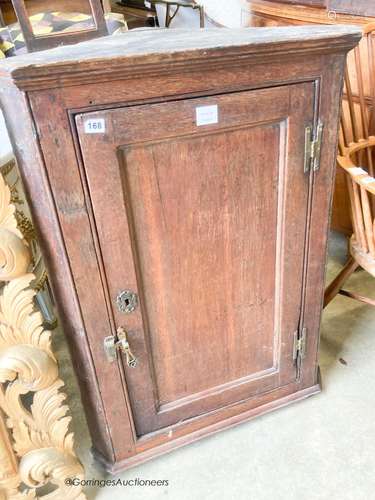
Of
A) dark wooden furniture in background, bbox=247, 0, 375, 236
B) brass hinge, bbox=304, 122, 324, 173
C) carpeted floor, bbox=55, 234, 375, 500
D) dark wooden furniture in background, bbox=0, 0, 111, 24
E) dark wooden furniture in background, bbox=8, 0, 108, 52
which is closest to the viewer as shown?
brass hinge, bbox=304, 122, 324, 173

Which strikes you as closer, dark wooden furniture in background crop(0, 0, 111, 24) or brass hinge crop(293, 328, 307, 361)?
brass hinge crop(293, 328, 307, 361)

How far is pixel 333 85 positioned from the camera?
958mm

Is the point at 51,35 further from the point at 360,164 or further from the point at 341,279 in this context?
the point at 341,279

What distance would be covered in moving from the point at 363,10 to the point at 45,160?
1.42m

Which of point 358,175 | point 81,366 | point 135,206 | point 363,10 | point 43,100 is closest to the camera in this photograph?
point 43,100

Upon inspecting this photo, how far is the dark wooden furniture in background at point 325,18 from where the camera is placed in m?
1.69

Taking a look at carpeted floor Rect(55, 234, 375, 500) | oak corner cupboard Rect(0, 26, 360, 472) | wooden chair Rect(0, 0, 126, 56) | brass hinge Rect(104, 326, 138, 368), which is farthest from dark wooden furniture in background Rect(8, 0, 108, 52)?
carpeted floor Rect(55, 234, 375, 500)

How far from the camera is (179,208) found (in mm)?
969

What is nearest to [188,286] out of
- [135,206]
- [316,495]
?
[135,206]

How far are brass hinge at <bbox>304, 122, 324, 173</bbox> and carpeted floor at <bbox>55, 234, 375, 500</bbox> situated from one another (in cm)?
79

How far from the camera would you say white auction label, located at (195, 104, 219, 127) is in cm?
87

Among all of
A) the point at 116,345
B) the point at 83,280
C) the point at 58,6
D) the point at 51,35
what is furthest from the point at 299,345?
the point at 58,6

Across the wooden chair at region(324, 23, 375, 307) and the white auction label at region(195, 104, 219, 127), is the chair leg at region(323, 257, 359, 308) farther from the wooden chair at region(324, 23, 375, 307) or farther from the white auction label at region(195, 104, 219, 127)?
the white auction label at region(195, 104, 219, 127)

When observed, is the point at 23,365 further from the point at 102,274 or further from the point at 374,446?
the point at 374,446
